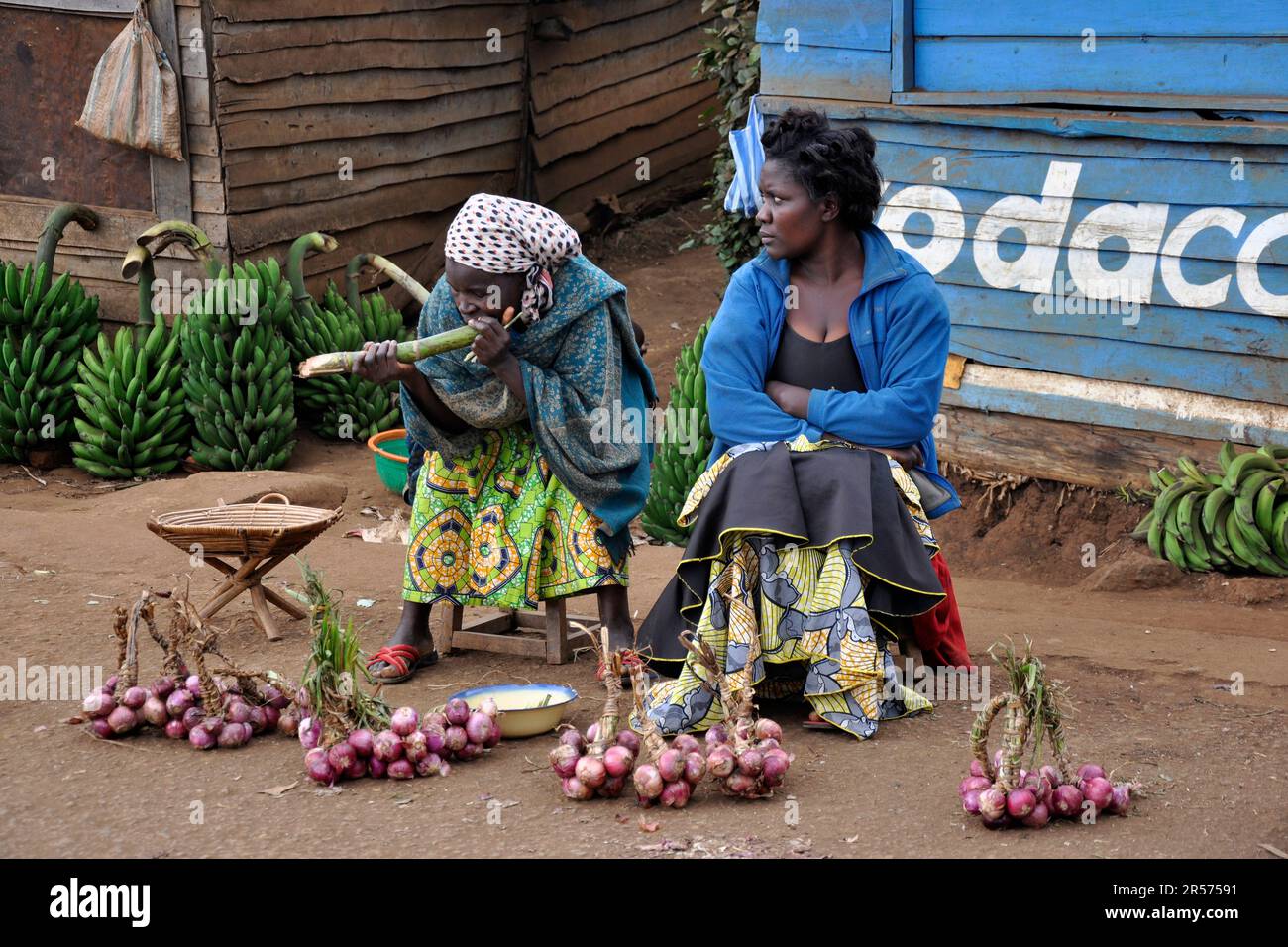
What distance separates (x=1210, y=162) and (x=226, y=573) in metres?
4.44

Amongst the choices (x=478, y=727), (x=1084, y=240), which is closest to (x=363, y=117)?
(x=1084, y=240)

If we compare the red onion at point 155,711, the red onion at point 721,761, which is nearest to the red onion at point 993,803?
the red onion at point 721,761

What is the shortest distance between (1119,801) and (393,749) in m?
1.73

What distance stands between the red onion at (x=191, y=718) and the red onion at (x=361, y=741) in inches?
21.6

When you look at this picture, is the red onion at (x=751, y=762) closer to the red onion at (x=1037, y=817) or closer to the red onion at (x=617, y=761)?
the red onion at (x=617, y=761)

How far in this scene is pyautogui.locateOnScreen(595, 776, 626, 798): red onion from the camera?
3.31 m

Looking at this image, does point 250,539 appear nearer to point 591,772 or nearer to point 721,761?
point 591,772

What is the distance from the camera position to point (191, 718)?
12.4ft

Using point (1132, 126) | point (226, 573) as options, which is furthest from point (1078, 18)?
point (226, 573)

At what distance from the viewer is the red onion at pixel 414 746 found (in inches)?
137

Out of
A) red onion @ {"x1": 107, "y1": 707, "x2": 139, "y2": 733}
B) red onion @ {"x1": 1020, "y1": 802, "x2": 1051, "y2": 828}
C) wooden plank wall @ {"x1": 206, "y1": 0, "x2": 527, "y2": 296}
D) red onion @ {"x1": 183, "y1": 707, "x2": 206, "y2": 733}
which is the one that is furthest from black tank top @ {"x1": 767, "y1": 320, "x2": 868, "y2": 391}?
wooden plank wall @ {"x1": 206, "y1": 0, "x2": 527, "y2": 296}

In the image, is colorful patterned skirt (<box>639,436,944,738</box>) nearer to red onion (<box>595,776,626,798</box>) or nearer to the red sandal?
red onion (<box>595,776,626,798</box>)

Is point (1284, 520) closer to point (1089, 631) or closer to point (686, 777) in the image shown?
point (1089, 631)

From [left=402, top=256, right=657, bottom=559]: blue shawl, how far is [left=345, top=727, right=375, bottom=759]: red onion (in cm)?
119
